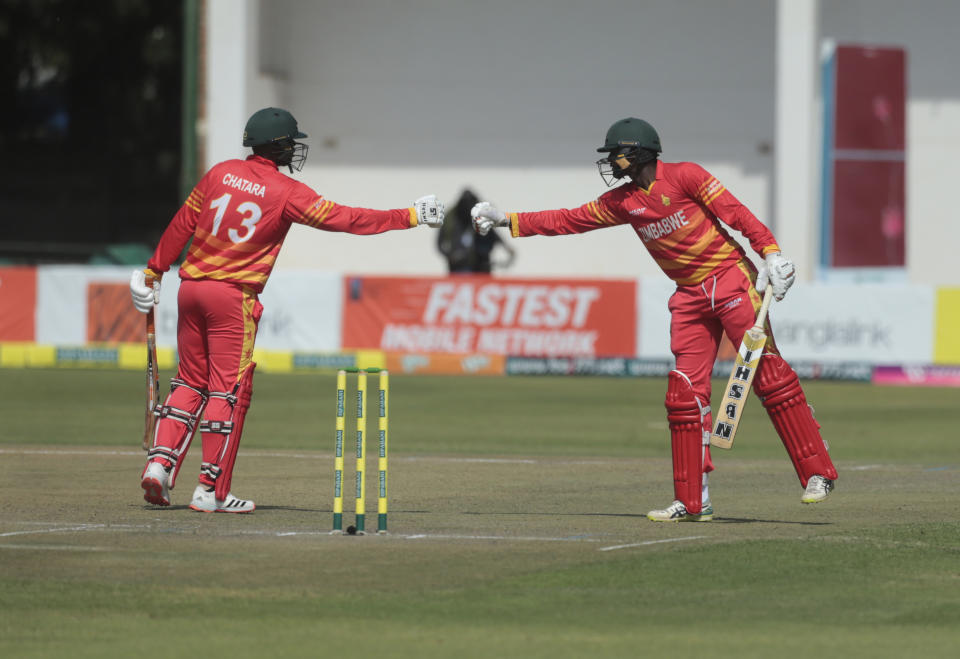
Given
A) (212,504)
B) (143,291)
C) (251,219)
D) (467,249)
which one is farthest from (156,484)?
(467,249)

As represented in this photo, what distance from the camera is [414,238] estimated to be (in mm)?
37406

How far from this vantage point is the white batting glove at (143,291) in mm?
10477

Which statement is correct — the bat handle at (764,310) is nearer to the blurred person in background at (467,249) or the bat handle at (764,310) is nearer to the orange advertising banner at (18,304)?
the blurred person in background at (467,249)

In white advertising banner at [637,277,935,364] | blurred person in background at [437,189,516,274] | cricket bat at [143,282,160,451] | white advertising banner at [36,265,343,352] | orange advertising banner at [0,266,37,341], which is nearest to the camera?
cricket bat at [143,282,160,451]

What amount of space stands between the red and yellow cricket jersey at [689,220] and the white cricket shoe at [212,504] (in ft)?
8.89

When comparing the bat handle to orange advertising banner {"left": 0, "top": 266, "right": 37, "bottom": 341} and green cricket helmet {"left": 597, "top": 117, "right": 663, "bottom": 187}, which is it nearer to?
green cricket helmet {"left": 597, "top": 117, "right": 663, "bottom": 187}

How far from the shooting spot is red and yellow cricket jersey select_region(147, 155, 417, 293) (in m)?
9.89

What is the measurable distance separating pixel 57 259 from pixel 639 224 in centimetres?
3055

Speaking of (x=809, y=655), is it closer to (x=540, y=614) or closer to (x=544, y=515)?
(x=540, y=614)

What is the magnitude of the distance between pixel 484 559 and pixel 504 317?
54.4ft

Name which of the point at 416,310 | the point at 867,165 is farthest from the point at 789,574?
the point at 867,165

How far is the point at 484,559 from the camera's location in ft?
26.7

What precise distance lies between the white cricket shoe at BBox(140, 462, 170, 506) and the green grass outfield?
109 mm

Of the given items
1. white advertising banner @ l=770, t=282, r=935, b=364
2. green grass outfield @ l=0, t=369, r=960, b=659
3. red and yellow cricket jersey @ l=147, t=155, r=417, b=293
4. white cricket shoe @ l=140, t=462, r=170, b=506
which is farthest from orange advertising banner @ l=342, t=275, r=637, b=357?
white cricket shoe @ l=140, t=462, r=170, b=506
